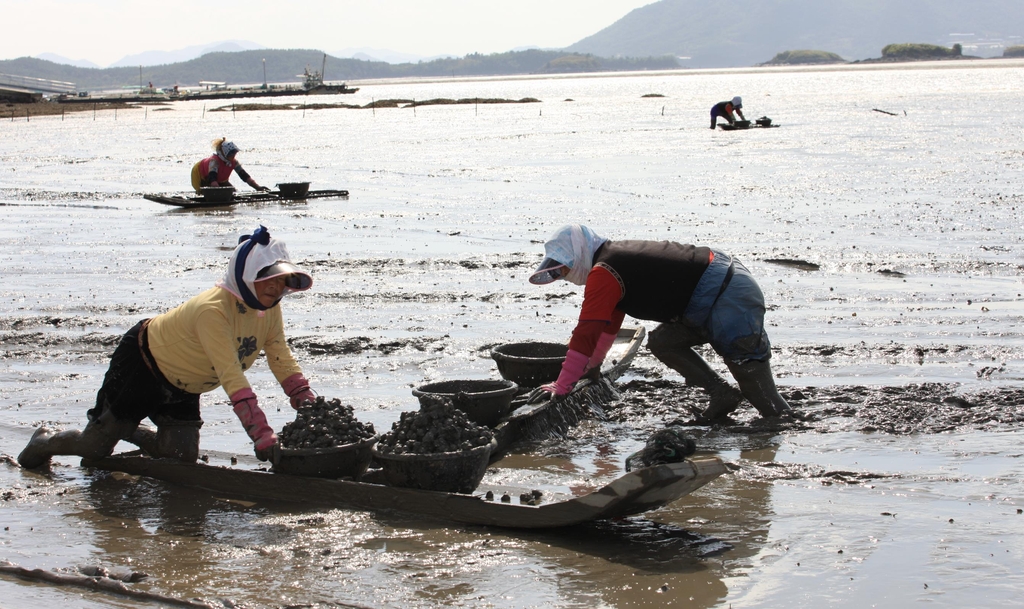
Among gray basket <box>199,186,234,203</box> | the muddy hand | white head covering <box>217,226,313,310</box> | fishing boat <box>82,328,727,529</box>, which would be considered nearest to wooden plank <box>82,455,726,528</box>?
fishing boat <box>82,328,727,529</box>

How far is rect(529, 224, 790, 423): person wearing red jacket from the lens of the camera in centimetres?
622

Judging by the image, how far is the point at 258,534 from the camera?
5.14 metres

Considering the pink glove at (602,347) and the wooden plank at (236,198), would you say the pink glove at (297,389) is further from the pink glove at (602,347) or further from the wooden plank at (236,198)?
the wooden plank at (236,198)

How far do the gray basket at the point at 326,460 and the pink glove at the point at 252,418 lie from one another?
110 millimetres

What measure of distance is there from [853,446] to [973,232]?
826 cm

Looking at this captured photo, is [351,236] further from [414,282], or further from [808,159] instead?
[808,159]

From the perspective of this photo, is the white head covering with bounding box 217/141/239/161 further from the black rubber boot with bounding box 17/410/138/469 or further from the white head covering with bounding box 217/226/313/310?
the white head covering with bounding box 217/226/313/310

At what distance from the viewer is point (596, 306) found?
245 inches

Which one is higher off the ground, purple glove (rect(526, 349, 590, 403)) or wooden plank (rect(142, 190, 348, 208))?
wooden plank (rect(142, 190, 348, 208))

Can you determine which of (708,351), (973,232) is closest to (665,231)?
(973,232)

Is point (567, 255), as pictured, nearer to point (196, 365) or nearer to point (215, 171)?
point (196, 365)

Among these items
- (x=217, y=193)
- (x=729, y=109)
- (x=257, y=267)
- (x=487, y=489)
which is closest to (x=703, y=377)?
(x=487, y=489)

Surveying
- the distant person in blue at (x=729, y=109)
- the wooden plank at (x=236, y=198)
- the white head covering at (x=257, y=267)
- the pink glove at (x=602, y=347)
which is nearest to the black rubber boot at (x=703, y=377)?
the pink glove at (x=602, y=347)

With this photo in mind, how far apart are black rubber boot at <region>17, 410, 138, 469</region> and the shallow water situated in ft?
0.62
